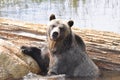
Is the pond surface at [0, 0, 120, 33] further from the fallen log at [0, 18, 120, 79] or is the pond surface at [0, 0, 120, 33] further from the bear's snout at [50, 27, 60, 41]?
the bear's snout at [50, 27, 60, 41]

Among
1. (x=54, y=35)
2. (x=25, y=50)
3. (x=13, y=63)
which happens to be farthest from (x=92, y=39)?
(x=13, y=63)

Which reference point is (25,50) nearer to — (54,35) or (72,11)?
(54,35)

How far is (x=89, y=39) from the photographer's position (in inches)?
430

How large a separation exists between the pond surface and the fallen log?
3.13 meters

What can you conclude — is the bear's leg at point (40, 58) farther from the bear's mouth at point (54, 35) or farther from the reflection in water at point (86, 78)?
the bear's mouth at point (54, 35)

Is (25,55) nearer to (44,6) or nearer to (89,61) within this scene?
(89,61)

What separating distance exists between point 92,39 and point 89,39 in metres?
0.07

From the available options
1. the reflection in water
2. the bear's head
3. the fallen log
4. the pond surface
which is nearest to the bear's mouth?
the bear's head

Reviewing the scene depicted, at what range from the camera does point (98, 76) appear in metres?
10.3

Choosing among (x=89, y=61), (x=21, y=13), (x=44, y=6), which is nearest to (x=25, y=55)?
(x=89, y=61)

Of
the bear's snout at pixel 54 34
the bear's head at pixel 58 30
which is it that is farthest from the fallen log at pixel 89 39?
the bear's snout at pixel 54 34

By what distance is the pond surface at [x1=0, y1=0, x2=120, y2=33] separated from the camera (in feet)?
50.4

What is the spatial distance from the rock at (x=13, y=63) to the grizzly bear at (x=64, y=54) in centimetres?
21

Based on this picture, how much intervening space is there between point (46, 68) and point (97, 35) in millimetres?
1485
